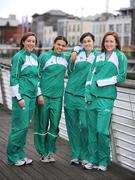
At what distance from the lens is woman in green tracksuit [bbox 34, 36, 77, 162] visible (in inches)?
228

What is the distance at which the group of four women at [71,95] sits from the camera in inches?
214

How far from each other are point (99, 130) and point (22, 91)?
98 cm

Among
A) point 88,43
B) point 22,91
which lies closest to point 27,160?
→ point 22,91

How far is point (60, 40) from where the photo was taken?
5.82 m

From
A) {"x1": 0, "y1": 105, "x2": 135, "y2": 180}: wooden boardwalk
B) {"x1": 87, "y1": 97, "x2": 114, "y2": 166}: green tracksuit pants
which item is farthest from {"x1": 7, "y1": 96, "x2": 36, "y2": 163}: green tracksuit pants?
{"x1": 87, "y1": 97, "x2": 114, "y2": 166}: green tracksuit pants

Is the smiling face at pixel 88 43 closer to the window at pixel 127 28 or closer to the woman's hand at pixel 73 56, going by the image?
the woman's hand at pixel 73 56

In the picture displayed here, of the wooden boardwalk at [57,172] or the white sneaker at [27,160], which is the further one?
the white sneaker at [27,160]

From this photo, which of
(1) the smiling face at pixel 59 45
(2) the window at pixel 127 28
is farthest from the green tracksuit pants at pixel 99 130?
(2) the window at pixel 127 28

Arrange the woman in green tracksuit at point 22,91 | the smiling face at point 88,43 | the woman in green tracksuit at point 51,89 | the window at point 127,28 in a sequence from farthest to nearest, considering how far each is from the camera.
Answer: the window at point 127,28 → the woman in green tracksuit at point 51,89 → the smiling face at point 88,43 → the woman in green tracksuit at point 22,91

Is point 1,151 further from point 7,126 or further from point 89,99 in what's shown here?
point 7,126

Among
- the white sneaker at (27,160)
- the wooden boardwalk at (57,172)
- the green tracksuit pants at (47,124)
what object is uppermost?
the green tracksuit pants at (47,124)

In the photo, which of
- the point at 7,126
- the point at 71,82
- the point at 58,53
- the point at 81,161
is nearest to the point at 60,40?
the point at 58,53

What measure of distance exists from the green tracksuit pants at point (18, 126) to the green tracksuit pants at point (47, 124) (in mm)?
177

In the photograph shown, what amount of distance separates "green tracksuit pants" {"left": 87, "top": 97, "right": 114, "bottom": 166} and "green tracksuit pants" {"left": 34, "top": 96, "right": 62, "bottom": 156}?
1.59 ft
